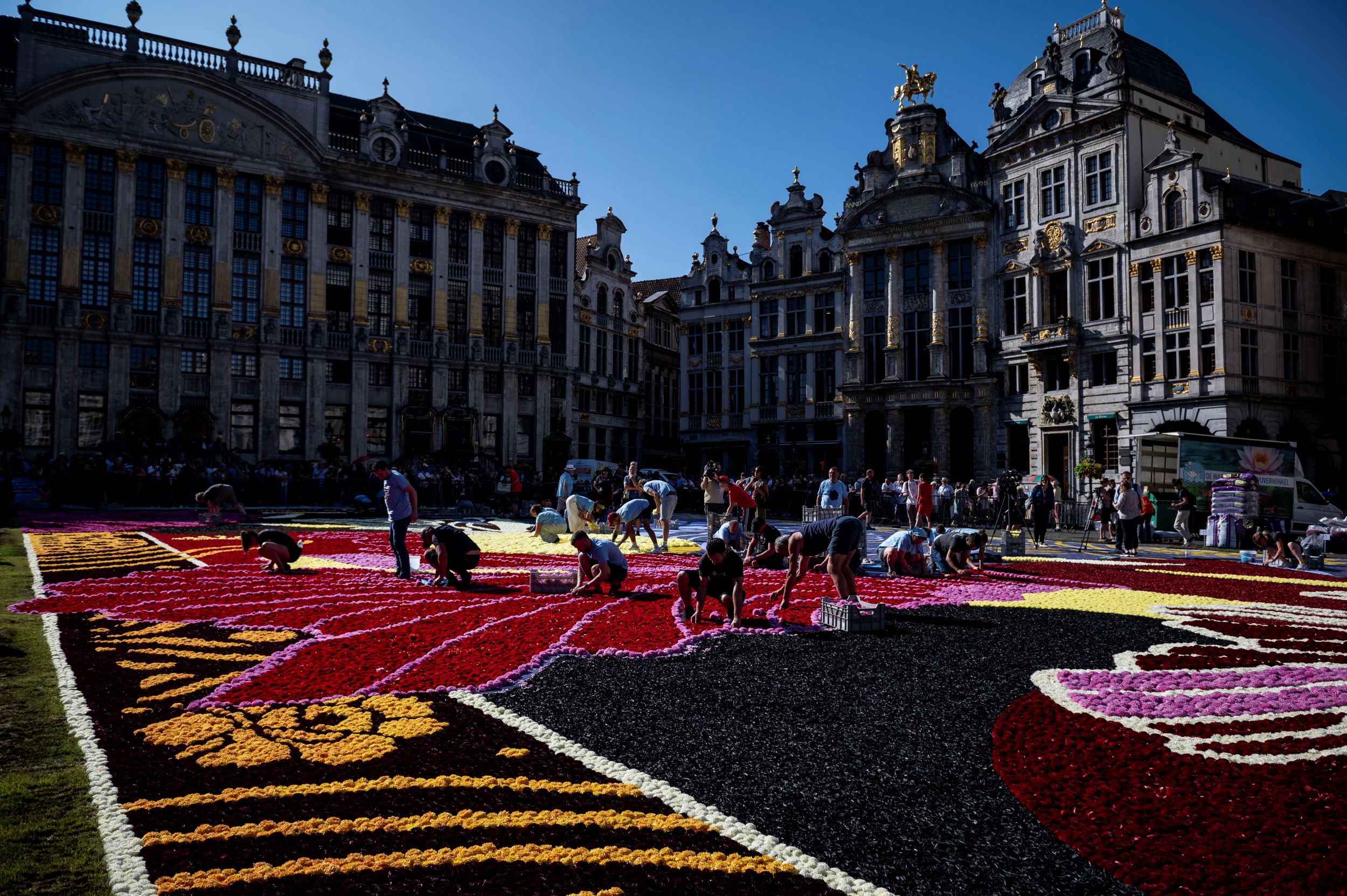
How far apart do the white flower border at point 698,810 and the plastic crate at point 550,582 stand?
5743 mm

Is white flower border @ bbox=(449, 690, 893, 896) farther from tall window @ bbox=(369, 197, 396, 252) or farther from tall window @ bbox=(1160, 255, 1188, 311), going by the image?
tall window @ bbox=(369, 197, 396, 252)

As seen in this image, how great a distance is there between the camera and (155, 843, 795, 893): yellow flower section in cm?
391

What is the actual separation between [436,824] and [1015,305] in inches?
1639

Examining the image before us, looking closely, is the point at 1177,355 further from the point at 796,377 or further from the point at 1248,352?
the point at 796,377

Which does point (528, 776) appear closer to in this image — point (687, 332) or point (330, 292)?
point (330, 292)

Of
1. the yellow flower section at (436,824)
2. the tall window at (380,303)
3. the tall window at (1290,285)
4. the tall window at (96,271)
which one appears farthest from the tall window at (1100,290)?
the tall window at (96,271)

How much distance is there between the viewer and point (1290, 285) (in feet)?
117

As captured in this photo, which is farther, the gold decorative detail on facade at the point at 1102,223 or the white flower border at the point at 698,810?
the gold decorative detail on facade at the point at 1102,223

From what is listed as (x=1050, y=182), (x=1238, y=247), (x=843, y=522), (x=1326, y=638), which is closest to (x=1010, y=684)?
(x=843, y=522)

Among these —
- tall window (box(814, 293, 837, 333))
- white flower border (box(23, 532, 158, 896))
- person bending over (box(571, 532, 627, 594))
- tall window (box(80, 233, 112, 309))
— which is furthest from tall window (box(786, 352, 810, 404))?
white flower border (box(23, 532, 158, 896))

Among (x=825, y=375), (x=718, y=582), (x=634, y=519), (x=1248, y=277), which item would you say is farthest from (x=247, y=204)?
(x=1248, y=277)

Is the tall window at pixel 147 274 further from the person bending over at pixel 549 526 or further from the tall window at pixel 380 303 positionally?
the person bending over at pixel 549 526

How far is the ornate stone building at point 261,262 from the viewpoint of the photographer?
37844 millimetres

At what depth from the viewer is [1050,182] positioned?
130 ft
